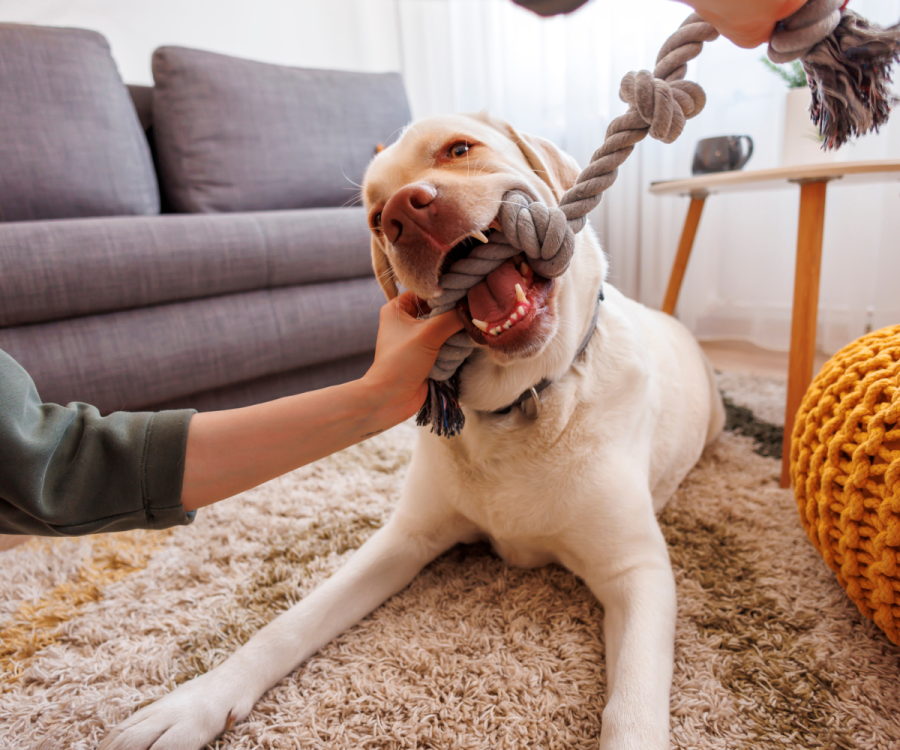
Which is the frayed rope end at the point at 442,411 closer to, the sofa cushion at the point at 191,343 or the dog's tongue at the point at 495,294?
the dog's tongue at the point at 495,294

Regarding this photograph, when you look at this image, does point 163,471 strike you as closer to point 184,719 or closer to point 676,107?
point 184,719

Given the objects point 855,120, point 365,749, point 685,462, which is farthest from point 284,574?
point 855,120

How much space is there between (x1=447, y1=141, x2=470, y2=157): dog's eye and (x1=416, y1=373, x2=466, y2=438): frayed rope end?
421 mm

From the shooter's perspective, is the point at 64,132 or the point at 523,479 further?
the point at 64,132

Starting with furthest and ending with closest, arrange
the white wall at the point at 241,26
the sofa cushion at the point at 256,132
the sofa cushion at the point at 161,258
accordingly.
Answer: the white wall at the point at 241,26, the sofa cushion at the point at 256,132, the sofa cushion at the point at 161,258

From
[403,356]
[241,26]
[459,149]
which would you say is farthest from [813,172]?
[241,26]

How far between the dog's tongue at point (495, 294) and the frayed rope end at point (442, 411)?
0.16 meters

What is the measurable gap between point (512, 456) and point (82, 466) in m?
0.71

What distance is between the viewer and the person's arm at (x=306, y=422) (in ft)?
2.81

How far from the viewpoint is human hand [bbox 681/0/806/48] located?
0.78 m

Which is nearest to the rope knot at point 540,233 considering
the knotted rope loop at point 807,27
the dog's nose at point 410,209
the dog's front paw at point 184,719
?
the dog's nose at point 410,209

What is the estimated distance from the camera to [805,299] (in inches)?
61.5

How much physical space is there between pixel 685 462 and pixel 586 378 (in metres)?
0.60

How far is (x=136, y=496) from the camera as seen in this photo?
0.81m
